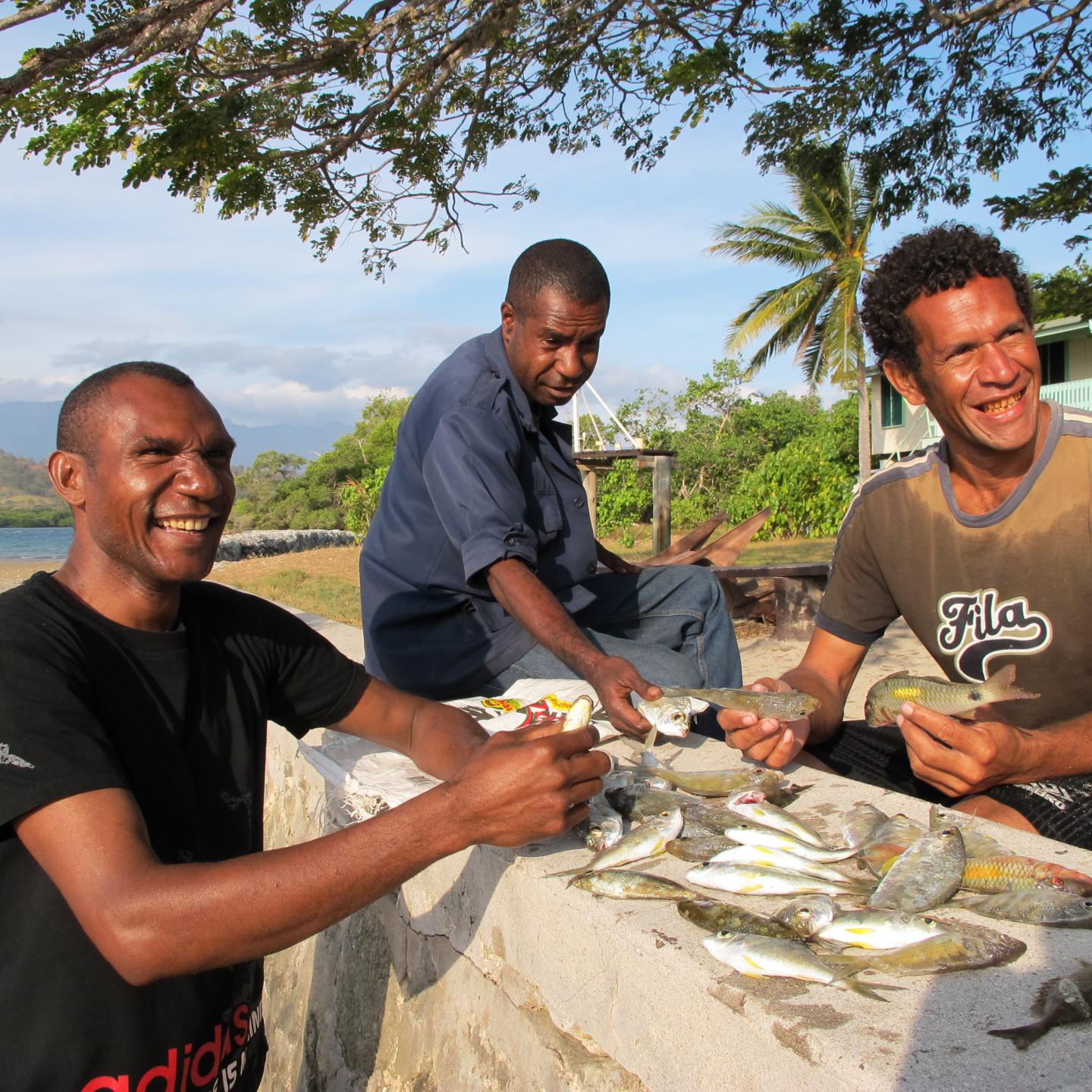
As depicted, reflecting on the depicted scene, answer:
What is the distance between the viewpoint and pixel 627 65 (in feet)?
28.6

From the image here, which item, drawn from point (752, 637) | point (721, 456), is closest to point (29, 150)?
point (752, 637)

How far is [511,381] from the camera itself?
12.4 ft

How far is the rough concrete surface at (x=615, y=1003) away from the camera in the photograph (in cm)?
148

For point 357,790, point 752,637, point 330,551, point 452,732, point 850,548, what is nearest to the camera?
point 452,732

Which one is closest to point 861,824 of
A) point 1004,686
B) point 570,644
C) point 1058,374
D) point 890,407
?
point 1004,686

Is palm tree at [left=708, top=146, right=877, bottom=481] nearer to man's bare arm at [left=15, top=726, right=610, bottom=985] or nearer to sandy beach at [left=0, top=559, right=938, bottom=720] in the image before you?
sandy beach at [left=0, top=559, right=938, bottom=720]

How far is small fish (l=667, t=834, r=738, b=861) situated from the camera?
2.30 m

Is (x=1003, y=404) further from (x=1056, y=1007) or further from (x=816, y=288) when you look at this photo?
(x=816, y=288)

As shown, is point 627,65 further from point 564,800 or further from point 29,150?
point 564,800

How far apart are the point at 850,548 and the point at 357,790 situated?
1.75 metres

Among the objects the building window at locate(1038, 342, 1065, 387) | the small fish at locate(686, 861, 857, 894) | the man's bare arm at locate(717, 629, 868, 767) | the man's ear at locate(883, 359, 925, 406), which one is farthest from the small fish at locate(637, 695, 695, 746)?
the building window at locate(1038, 342, 1065, 387)

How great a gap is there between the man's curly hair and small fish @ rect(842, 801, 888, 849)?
1.32m

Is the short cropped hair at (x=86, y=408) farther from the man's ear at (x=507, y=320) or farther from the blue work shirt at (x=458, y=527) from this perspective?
the man's ear at (x=507, y=320)

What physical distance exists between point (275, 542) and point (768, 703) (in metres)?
23.4
